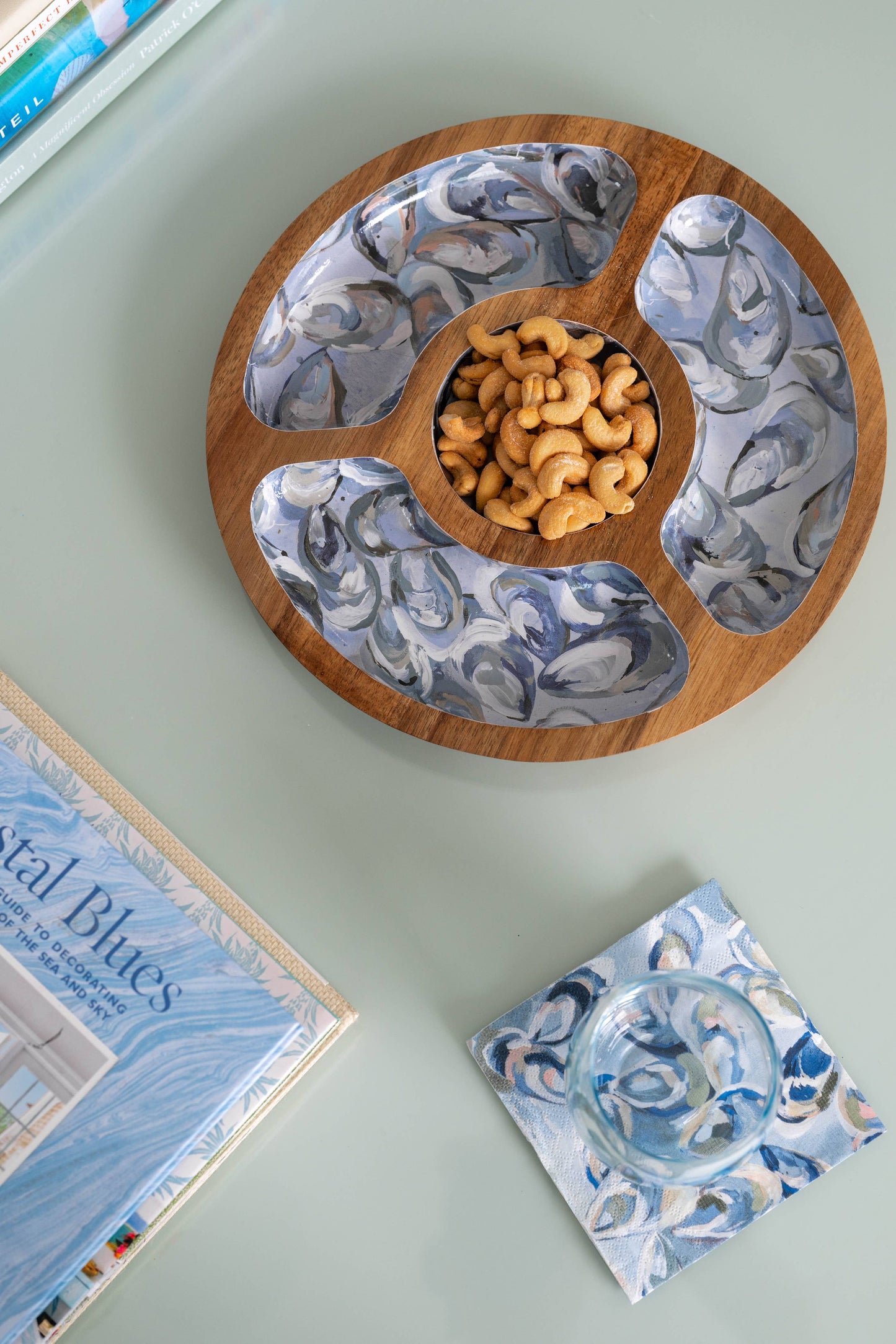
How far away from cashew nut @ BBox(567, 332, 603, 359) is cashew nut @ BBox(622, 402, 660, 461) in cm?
4

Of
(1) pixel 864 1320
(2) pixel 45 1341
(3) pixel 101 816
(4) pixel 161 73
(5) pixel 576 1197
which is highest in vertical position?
(4) pixel 161 73

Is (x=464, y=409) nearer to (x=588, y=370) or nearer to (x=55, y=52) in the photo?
(x=588, y=370)

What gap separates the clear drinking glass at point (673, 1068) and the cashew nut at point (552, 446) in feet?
0.91

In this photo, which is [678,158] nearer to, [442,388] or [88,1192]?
[442,388]

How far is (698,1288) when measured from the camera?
56 cm

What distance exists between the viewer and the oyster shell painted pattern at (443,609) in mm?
582

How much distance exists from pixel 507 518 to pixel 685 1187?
0.37 meters

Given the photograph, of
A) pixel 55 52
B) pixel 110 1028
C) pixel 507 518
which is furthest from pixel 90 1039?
pixel 55 52

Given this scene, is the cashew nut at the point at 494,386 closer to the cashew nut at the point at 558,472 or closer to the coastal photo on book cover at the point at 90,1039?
the cashew nut at the point at 558,472

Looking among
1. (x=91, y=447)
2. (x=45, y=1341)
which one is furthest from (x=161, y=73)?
(x=45, y=1341)

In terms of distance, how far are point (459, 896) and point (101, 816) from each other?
0.22m

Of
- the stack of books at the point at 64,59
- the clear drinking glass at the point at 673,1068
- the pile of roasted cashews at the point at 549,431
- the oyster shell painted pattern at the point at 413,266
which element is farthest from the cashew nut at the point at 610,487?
the stack of books at the point at 64,59

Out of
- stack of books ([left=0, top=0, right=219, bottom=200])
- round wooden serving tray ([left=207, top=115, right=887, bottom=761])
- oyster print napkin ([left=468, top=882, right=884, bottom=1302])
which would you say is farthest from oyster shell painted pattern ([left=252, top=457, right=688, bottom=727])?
stack of books ([left=0, top=0, right=219, bottom=200])

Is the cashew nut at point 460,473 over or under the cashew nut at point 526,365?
under
